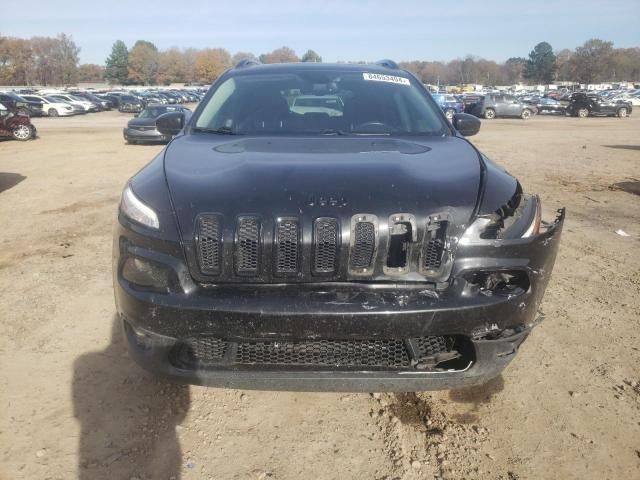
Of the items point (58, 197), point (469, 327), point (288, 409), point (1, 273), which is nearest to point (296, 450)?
point (288, 409)

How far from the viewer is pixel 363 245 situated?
2104 mm

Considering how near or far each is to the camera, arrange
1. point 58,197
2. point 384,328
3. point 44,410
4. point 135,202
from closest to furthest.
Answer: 1. point 384,328
2. point 135,202
3. point 44,410
4. point 58,197

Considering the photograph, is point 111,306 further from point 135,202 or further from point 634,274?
point 634,274

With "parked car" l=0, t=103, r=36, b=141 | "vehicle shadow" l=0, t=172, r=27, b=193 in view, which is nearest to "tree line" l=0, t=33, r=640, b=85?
"parked car" l=0, t=103, r=36, b=141

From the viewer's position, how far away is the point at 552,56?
12950cm

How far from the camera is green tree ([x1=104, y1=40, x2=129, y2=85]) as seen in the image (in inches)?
4946

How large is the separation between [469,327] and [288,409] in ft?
3.58

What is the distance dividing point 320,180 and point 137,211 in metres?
0.83

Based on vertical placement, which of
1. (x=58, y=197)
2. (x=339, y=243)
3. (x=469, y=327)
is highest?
(x=339, y=243)

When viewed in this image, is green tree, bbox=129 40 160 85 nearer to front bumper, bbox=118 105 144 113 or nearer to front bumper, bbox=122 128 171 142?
front bumper, bbox=118 105 144 113

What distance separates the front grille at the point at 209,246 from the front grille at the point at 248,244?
9 centimetres

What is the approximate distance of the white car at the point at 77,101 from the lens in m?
41.1

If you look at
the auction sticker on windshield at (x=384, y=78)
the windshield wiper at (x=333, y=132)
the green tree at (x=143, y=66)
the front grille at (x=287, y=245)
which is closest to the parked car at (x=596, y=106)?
the auction sticker on windshield at (x=384, y=78)

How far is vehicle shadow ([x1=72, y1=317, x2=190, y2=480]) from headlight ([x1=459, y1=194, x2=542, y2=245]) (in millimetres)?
1649
